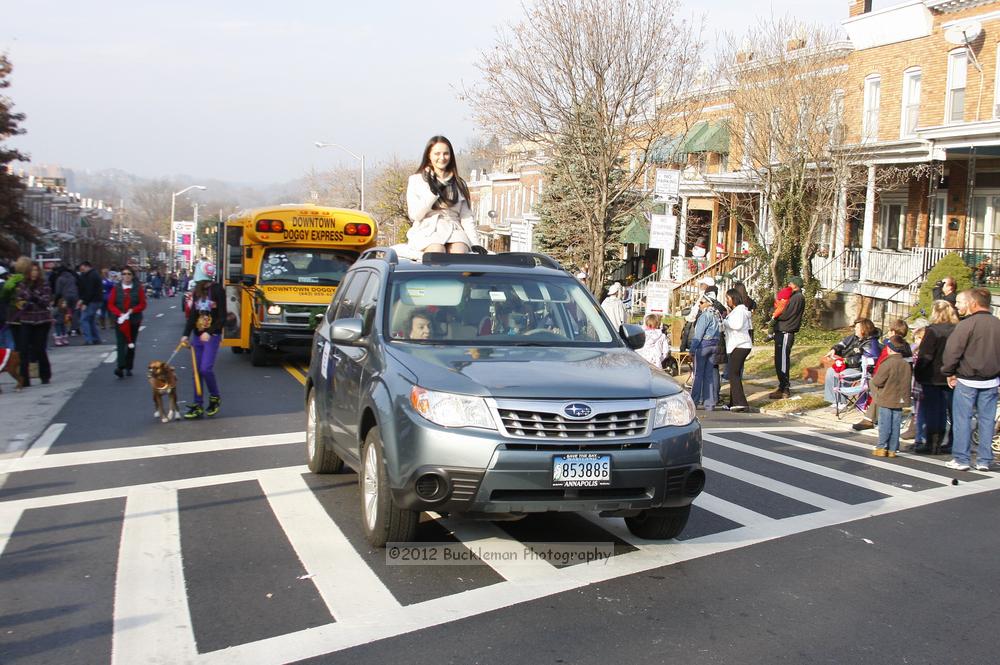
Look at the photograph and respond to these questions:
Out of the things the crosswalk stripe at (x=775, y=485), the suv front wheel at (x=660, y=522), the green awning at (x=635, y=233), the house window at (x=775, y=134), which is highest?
the house window at (x=775, y=134)

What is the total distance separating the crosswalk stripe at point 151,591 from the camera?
184 inches

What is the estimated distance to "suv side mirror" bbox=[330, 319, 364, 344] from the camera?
680 cm

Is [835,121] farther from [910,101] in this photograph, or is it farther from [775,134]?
[910,101]

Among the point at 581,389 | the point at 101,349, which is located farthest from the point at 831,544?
the point at 101,349

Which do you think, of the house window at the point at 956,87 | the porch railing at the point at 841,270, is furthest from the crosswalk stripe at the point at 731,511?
the house window at the point at 956,87

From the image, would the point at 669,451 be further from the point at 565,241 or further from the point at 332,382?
the point at 565,241

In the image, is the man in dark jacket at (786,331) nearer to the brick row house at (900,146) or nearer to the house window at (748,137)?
the brick row house at (900,146)

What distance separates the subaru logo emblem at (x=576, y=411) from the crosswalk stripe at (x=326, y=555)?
1407 mm

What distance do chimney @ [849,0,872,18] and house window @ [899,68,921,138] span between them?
347cm

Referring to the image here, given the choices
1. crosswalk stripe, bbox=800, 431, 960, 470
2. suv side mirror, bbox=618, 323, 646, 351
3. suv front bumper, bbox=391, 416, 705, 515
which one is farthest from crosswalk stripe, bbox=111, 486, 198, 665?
crosswalk stripe, bbox=800, 431, 960, 470

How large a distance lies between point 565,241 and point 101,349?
906 inches

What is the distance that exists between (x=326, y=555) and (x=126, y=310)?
34.6ft

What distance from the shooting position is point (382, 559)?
6.11 m

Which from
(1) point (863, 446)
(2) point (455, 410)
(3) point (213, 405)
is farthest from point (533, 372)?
(1) point (863, 446)
